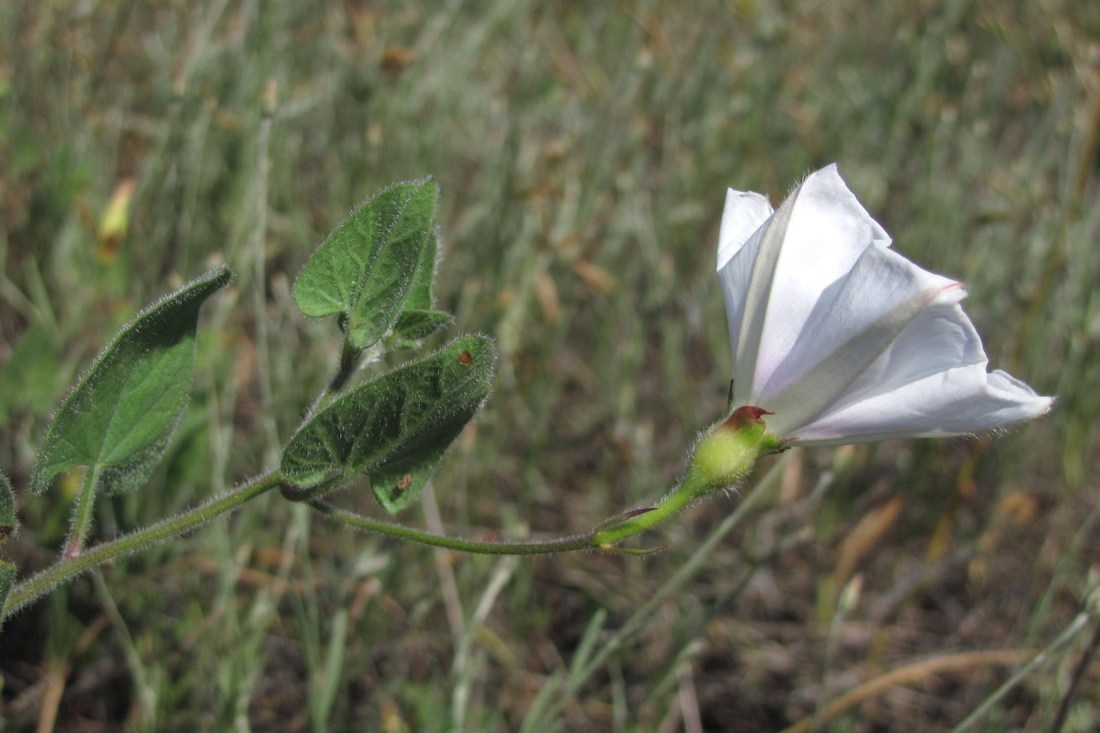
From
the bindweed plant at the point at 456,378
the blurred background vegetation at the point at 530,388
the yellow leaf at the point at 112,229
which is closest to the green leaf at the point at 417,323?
the bindweed plant at the point at 456,378

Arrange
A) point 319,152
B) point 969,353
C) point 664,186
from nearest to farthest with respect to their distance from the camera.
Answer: point 969,353 < point 664,186 < point 319,152

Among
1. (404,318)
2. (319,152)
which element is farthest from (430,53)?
(404,318)

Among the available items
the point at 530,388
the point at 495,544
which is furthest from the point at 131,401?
the point at 530,388

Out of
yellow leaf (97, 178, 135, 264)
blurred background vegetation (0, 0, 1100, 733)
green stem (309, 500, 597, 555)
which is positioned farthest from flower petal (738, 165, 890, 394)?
yellow leaf (97, 178, 135, 264)

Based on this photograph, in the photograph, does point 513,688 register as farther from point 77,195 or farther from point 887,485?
point 77,195

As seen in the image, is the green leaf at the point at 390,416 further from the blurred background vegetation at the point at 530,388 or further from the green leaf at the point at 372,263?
the blurred background vegetation at the point at 530,388

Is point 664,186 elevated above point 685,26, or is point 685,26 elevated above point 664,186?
point 685,26
